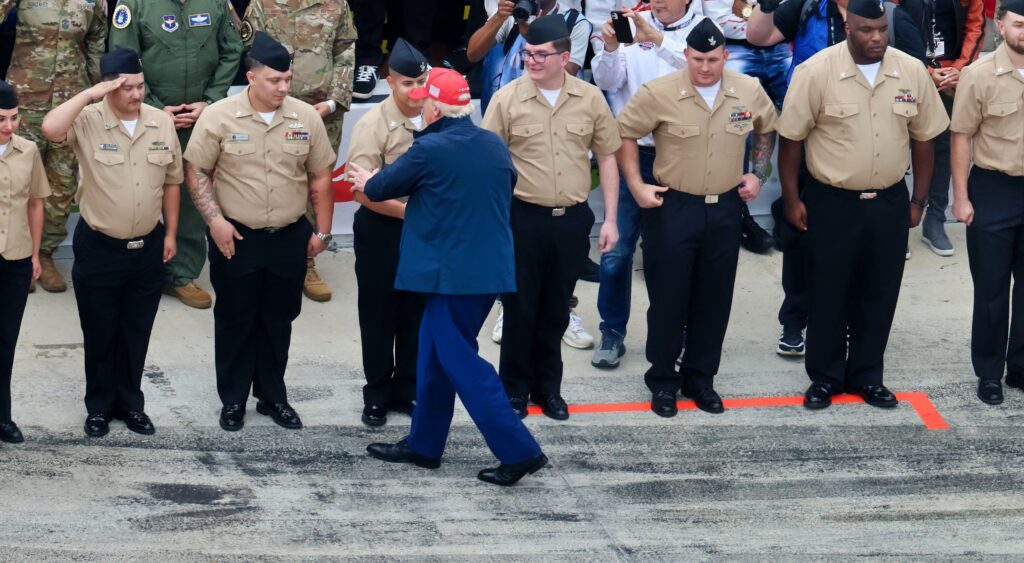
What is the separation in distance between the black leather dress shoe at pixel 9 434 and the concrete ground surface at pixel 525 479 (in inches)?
2.7

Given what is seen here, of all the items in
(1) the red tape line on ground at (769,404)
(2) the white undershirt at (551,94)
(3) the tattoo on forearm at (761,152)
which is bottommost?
(1) the red tape line on ground at (769,404)

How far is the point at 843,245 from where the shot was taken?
787 cm

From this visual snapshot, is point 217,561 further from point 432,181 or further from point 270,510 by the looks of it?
point 432,181

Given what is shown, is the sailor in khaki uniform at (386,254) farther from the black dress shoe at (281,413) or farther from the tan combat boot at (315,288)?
the tan combat boot at (315,288)

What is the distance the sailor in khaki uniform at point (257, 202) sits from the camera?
7191 mm

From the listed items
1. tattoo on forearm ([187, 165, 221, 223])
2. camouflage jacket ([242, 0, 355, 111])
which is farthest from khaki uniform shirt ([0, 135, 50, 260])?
camouflage jacket ([242, 0, 355, 111])

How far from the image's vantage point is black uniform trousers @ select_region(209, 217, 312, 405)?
24.0 ft

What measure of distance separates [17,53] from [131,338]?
7.54ft

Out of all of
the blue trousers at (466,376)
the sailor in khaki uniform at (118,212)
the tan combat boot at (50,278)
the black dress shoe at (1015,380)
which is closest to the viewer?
the blue trousers at (466,376)

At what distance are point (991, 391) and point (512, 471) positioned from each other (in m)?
2.91

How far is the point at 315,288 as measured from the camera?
940cm

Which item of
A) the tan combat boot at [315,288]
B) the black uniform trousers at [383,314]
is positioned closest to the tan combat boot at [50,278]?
the tan combat boot at [315,288]

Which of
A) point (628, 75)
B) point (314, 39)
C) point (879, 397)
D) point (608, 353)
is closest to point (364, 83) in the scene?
point (314, 39)

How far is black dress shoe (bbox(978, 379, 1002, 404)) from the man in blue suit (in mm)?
2760
